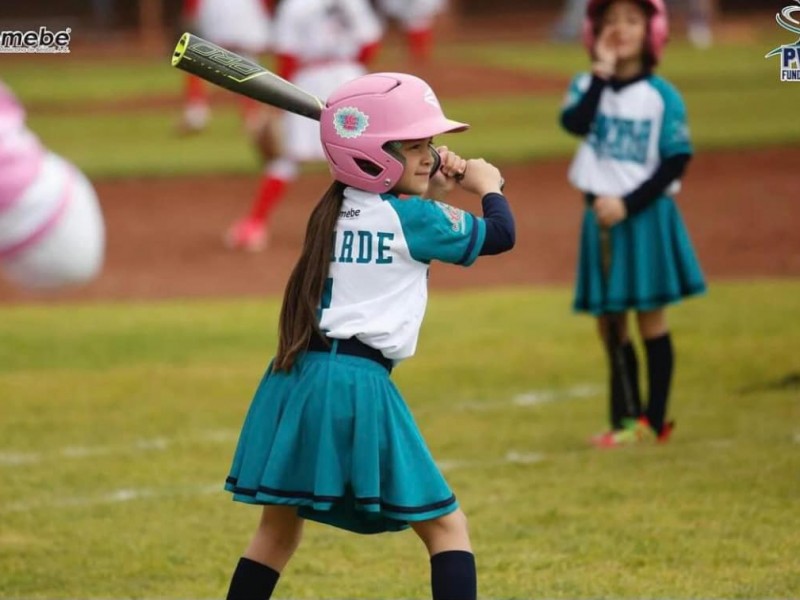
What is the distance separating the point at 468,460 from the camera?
656 centimetres

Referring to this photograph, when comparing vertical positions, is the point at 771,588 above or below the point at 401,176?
below

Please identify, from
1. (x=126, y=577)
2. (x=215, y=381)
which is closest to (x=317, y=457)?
(x=126, y=577)

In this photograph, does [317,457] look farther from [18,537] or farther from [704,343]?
[704,343]

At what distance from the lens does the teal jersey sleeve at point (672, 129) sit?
21.0 feet

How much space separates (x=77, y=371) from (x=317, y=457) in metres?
4.96

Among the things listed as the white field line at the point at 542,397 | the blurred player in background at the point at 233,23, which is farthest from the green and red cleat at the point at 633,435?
the blurred player in background at the point at 233,23

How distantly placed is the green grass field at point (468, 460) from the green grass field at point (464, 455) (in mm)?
13

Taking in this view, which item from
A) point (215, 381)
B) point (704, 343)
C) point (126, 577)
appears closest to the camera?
point (126, 577)

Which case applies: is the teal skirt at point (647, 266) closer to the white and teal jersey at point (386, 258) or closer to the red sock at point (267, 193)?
the white and teal jersey at point (386, 258)

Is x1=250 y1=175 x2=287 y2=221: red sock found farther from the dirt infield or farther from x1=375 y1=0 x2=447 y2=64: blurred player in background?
x1=375 y1=0 x2=447 y2=64: blurred player in background

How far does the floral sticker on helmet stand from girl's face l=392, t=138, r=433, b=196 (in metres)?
0.12

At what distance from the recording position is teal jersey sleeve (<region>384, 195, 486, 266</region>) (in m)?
3.98

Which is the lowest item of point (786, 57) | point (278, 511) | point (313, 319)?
point (278, 511)

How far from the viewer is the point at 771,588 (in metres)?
4.70
